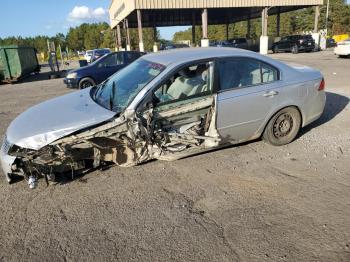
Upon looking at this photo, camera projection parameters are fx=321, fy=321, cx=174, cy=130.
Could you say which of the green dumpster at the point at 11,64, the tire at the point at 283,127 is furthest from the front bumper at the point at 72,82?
the tire at the point at 283,127

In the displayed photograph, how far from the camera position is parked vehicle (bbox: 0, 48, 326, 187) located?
12.7 feet

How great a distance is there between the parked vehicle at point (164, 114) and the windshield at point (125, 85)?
0.07ft

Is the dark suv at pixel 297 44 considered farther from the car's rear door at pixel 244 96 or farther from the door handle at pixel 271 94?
the door handle at pixel 271 94

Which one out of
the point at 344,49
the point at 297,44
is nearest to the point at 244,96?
the point at 344,49

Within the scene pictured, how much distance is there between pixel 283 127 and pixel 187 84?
71.3 inches

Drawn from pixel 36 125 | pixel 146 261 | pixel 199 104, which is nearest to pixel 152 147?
pixel 199 104

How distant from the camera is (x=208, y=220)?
10.8 ft

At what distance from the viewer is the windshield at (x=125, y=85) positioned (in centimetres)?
423

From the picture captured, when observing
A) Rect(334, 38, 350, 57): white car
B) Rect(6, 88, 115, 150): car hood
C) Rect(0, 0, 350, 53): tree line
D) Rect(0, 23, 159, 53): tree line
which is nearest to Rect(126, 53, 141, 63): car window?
Rect(6, 88, 115, 150): car hood

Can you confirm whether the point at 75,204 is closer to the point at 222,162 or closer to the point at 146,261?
the point at 146,261

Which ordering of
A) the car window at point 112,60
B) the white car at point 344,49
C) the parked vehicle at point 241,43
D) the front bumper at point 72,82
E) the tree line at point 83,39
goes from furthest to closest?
the tree line at point 83,39
the parked vehicle at point 241,43
the white car at point 344,49
the car window at point 112,60
the front bumper at point 72,82

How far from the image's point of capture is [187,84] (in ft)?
14.5

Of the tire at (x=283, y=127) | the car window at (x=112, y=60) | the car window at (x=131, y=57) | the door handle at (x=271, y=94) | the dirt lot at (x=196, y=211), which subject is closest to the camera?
the dirt lot at (x=196, y=211)

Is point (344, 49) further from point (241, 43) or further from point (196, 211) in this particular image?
point (196, 211)
